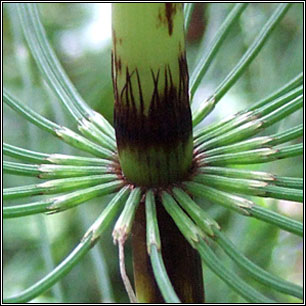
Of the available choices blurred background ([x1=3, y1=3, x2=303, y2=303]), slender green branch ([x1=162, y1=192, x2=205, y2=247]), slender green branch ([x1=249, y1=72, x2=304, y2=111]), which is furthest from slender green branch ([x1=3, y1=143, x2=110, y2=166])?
blurred background ([x1=3, y1=3, x2=303, y2=303])

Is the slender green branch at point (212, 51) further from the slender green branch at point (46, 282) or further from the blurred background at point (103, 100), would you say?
the blurred background at point (103, 100)

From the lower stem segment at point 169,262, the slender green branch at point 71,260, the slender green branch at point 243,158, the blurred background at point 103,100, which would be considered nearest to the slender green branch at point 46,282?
the slender green branch at point 71,260

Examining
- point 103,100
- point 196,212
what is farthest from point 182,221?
point 103,100

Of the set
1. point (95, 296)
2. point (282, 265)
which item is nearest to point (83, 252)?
point (282, 265)

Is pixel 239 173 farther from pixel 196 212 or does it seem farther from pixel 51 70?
pixel 51 70

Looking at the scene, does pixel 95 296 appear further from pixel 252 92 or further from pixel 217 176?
pixel 217 176
